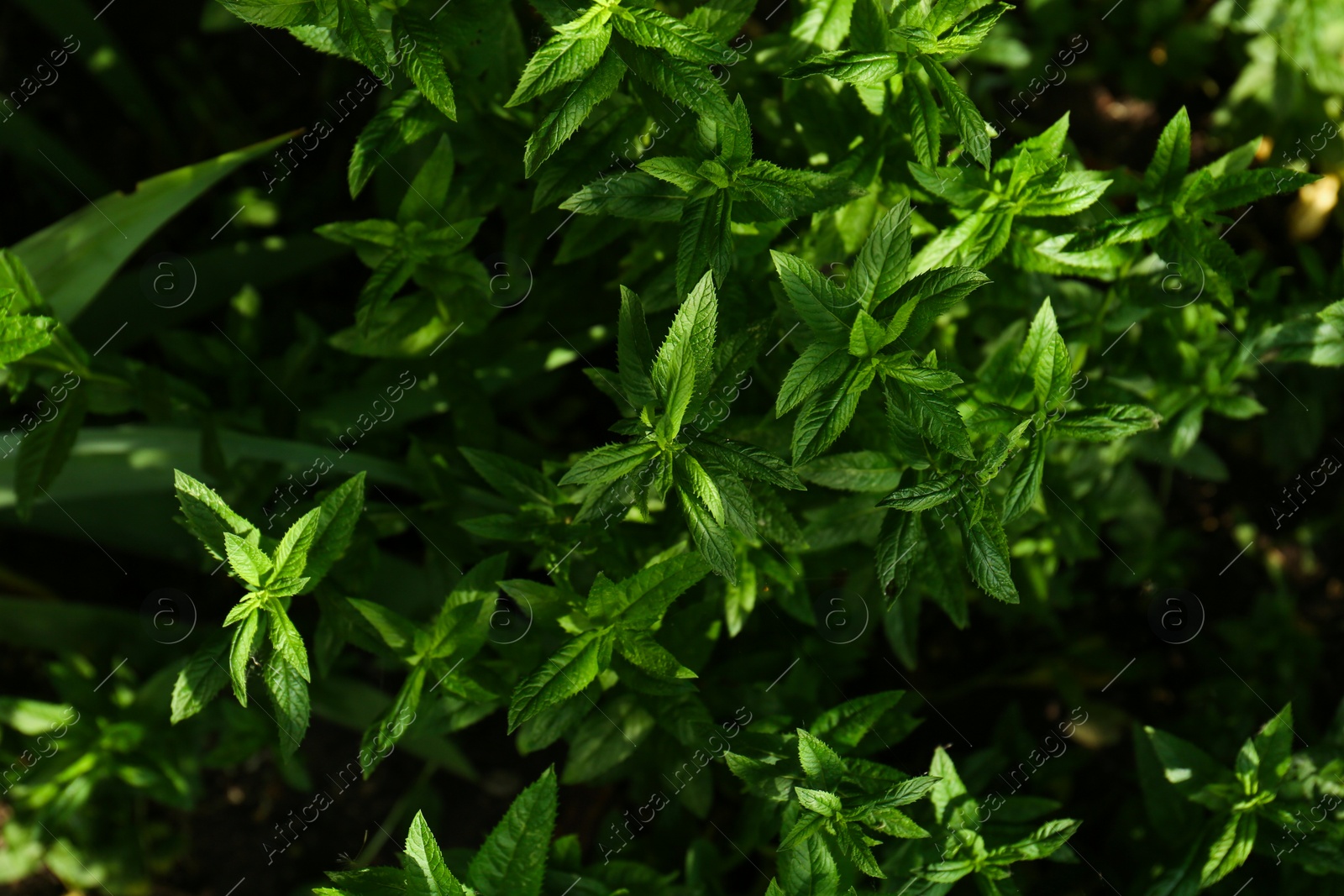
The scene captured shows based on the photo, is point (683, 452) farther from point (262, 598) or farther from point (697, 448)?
point (262, 598)

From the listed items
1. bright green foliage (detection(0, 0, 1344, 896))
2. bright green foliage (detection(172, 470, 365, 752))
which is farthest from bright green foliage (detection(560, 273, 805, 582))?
bright green foliage (detection(172, 470, 365, 752))

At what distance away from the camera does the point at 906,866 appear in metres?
1.92

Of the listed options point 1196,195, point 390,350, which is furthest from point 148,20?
point 1196,195

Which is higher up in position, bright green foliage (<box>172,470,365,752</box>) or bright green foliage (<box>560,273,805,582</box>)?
bright green foliage (<box>172,470,365,752</box>)

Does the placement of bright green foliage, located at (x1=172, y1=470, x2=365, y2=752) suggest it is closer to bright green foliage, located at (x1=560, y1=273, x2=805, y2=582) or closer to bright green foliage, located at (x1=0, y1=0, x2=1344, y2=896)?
bright green foliage, located at (x1=0, y1=0, x2=1344, y2=896)

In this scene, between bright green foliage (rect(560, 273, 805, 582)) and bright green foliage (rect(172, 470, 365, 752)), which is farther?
bright green foliage (rect(172, 470, 365, 752))

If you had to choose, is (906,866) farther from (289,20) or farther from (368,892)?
(289,20)

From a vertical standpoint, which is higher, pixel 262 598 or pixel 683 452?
pixel 262 598

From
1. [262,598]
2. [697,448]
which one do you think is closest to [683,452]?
[697,448]

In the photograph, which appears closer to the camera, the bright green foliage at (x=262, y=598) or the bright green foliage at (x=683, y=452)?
the bright green foliage at (x=683, y=452)

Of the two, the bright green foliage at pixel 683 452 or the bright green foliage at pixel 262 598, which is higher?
the bright green foliage at pixel 262 598

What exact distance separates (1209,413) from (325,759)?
8.97 feet

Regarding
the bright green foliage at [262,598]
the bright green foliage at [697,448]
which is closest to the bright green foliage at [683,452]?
the bright green foliage at [697,448]

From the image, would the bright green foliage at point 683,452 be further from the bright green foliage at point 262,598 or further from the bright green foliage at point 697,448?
the bright green foliage at point 262,598
